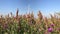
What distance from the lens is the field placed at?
163cm

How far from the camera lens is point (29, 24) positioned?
5.53 feet

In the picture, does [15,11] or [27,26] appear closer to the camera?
[27,26]

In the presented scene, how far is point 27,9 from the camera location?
1873 millimetres

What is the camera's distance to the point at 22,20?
1.66m

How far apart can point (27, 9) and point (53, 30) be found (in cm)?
47

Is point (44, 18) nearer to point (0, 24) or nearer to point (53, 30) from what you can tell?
point (53, 30)

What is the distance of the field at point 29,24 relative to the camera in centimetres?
163

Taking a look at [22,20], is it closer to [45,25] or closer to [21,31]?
[21,31]

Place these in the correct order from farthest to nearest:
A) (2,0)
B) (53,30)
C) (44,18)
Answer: (2,0) < (44,18) < (53,30)

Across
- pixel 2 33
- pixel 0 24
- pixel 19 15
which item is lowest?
pixel 2 33

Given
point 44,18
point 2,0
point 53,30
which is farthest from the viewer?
point 2,0

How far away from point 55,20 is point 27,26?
15.3 inches

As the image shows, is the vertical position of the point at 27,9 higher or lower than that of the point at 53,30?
higher

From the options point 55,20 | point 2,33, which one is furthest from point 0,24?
point 55,20
